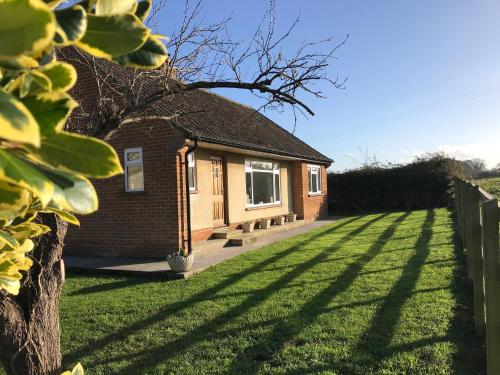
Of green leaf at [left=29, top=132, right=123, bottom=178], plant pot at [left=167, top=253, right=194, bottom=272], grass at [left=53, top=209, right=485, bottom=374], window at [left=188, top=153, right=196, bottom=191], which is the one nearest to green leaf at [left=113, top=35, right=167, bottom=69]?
green leaf at [left=29, top=132, right=123, bottom=178]

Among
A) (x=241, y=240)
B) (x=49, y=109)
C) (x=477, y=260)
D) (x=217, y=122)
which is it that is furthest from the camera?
(x=217, y=122)

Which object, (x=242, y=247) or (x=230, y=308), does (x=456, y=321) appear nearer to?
(x=230, y=308)

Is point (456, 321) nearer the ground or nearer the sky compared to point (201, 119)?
nearer the ground

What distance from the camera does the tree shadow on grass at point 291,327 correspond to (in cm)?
406

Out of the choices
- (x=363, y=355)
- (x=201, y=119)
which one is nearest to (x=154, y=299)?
(x=363, y=355)

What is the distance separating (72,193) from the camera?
60cm

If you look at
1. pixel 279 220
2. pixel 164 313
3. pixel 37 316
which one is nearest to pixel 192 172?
pixel 279 220

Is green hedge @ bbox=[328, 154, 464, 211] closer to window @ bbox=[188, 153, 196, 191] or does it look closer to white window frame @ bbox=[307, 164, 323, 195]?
white window frame @ bbox=[307, 164, 323, 195]

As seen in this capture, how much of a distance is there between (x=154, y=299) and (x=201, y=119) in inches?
298

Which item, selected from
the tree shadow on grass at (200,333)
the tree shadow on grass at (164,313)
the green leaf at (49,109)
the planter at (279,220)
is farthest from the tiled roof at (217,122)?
the green leaf at (49,109)

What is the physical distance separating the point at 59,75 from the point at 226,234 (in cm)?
1118

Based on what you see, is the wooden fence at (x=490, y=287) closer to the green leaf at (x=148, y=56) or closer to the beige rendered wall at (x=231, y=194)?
the green leaf at (x=148, y=56)

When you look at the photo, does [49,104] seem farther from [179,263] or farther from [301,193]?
[301,193]

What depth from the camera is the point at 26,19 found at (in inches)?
20.9
